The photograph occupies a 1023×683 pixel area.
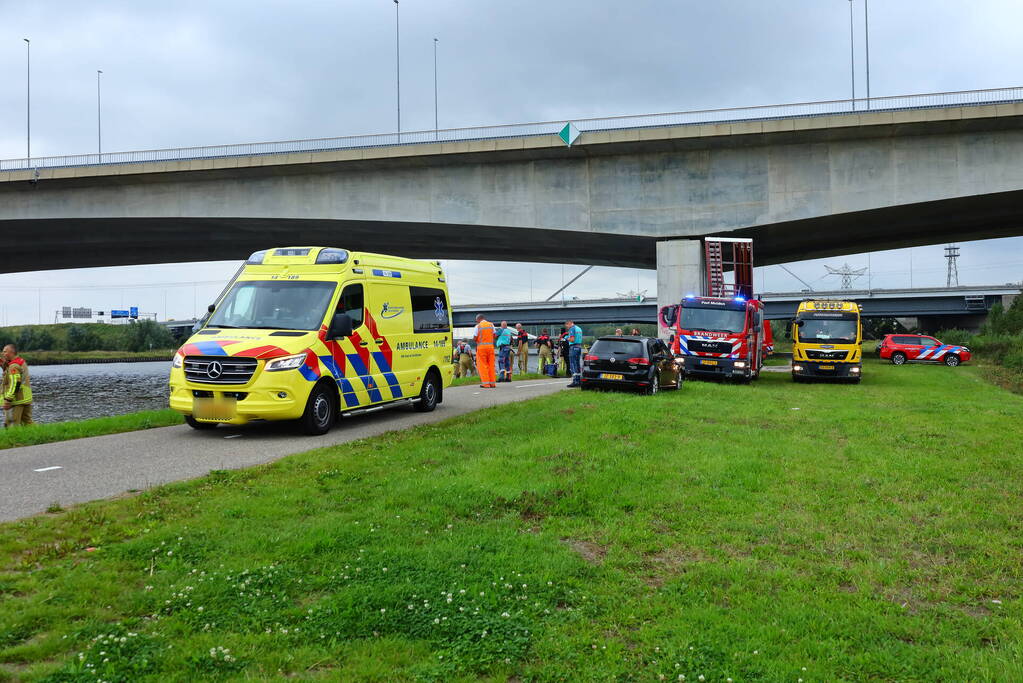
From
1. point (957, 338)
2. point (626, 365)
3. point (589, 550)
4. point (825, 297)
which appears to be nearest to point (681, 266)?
point (626, 365)

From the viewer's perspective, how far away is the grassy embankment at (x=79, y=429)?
10.8 meters

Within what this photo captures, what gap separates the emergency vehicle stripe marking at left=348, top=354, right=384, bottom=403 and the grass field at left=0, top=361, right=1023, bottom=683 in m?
3.04

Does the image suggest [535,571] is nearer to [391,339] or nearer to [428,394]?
[391,339]

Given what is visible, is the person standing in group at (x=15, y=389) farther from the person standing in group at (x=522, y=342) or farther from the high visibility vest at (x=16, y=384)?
the person standing in group at (x=522, y=342)

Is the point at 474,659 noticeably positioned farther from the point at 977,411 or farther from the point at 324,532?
the point at 977,411

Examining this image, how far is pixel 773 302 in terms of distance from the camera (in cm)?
6812

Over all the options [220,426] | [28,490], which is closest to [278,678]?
[28,490]

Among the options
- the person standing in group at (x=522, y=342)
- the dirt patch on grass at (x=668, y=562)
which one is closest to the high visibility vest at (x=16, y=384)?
the dirt patch on grass at (x=668, y=562)

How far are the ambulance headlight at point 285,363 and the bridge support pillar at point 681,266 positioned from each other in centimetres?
1695

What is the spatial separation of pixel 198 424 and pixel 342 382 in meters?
2.29

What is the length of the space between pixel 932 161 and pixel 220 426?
2252 cm

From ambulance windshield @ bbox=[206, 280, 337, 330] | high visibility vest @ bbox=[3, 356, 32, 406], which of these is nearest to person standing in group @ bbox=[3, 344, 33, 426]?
high visibility vest @ bbox=[3, 356, 32, 406]

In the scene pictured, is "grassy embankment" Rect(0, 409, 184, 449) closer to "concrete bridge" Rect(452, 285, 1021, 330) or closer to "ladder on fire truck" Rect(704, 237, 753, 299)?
"ladder on fire truck" Rect(704, 237, 753, 299)

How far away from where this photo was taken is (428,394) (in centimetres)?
1481
